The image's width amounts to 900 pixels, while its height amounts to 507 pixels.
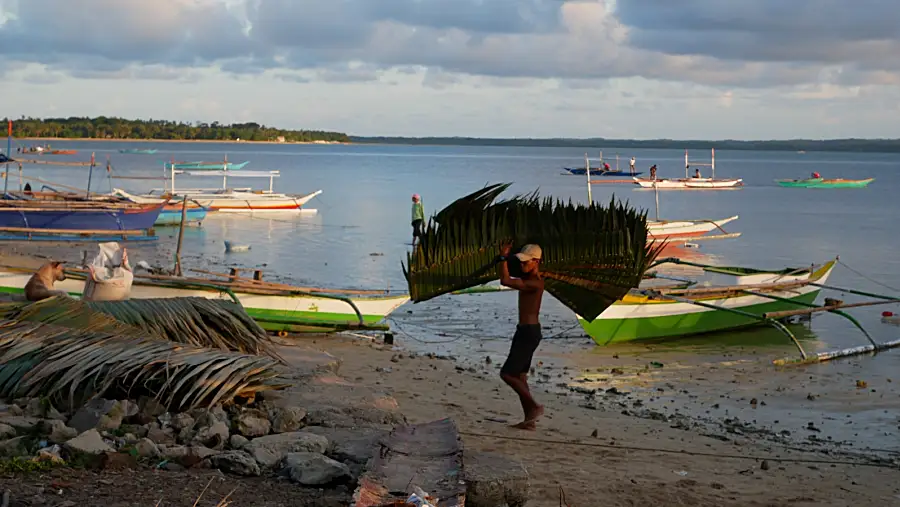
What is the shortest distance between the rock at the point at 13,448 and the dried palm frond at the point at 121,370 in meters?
0.84

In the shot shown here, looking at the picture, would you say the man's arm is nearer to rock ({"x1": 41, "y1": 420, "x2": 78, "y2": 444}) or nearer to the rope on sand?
the rope on sand

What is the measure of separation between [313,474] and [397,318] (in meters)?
11.3

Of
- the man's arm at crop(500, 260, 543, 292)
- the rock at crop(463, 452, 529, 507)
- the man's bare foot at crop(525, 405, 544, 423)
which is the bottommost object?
the man's bare foot at crop(525, 405, 544, 423)

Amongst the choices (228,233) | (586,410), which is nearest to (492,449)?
(586,410)

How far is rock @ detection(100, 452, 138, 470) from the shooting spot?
19.0ft

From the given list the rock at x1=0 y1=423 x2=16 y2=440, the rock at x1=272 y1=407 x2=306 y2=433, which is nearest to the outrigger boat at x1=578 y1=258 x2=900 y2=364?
the rock at x1=272 y1=407 x2=306 y2=433

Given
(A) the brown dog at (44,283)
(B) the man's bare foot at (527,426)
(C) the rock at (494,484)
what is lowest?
(B) the man's bare foot at (527,426)

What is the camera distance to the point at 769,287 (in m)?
16.2

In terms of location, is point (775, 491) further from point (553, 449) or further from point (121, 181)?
point (121, 181)

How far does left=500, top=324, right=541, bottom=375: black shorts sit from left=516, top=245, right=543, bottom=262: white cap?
84cm

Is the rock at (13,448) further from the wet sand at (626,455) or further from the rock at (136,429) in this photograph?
the wet sand at (626,455)

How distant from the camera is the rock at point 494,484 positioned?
231 inches

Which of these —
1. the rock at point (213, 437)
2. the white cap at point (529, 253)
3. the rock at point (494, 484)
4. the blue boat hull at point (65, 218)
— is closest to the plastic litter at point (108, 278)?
the rock at point (213, 437)

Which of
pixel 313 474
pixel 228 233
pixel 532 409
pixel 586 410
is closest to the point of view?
pixel 313 474
